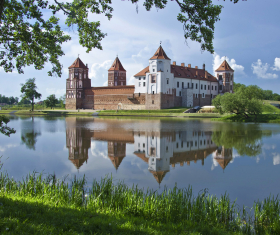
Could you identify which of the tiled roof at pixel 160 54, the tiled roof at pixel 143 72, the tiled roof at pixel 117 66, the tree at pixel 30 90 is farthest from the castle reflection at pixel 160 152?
the tiled roof at pixel 117 66

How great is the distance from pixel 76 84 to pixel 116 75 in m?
12.0

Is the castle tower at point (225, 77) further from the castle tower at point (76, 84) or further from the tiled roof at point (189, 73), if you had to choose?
the castle tower at point (76, 84)

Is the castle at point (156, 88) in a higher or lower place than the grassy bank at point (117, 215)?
higher

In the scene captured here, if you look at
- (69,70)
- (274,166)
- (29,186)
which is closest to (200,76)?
(69,70)

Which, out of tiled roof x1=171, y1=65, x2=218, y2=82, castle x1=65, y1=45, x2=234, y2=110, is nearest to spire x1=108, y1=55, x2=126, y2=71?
castle x1=65, y1=45, x2=234, y2=110

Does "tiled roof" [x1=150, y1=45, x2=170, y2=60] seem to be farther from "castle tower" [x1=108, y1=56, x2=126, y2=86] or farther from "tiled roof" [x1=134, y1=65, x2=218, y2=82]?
"castle tower" [x1=108, y1=56, x2=126, y2=86]

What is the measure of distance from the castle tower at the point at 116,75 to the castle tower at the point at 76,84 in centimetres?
682

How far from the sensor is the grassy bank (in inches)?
157

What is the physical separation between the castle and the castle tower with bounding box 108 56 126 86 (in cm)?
682

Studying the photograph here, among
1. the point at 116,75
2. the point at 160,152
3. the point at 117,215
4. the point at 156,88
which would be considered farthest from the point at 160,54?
the point at 117,215

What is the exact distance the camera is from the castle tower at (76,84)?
236 feet

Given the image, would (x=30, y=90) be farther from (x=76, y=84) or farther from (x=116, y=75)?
(x=116, y=75)

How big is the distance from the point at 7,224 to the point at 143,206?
2.28 metres

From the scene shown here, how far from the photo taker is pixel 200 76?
66.0 meters
